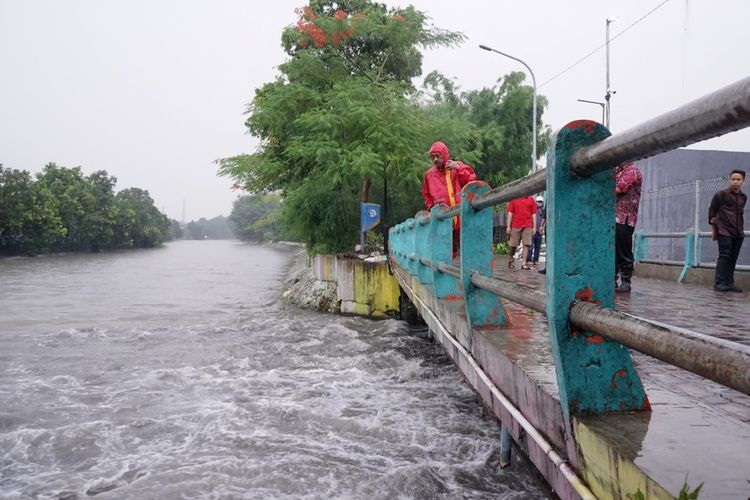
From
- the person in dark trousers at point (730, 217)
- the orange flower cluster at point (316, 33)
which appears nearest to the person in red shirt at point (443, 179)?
the person in dark trousers at point (730, 217)

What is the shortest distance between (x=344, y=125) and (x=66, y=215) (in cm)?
5060

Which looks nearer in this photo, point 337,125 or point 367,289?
point 367,289

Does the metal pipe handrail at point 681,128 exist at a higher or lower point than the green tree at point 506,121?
lower

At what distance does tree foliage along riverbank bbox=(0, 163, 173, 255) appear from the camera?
151ft

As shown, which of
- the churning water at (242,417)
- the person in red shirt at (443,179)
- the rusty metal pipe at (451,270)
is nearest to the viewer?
the rusty metal pipe at (451,270)

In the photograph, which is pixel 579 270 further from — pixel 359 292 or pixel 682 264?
pixel 359 292

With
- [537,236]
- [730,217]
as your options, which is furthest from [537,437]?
[537,236]

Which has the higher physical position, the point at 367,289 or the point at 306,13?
the point at 306,13

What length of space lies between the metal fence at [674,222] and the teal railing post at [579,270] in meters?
8.43

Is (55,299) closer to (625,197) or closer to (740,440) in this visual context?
(625,197)

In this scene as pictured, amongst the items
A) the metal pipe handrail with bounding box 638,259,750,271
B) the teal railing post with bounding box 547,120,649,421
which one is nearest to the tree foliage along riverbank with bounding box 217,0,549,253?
the metal pipe handrail with bounding box 638,259,750,271

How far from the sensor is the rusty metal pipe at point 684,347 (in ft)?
3.14

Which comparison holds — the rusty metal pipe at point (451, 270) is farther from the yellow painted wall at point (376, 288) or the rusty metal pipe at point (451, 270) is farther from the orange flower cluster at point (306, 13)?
the orange flower cluster at point (306, 13)

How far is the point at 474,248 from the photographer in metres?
3.31
